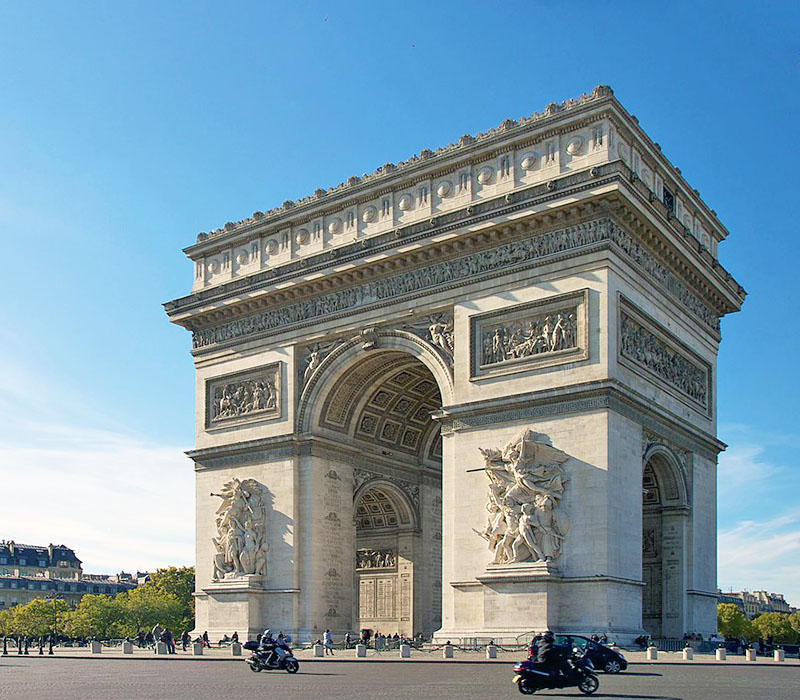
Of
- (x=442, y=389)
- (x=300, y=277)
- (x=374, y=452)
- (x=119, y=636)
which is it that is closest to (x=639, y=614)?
(x=442, y=389)

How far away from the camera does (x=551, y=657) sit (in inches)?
768

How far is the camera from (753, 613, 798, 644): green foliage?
11350cm

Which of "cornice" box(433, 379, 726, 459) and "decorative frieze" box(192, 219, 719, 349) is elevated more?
"decorative frieze" box(192, 219, 719, 349)

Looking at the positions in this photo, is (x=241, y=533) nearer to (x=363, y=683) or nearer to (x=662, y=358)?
(x=662, y=358)

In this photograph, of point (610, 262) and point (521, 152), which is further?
point (521, 152)

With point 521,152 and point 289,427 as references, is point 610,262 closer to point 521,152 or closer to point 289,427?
point 521,152

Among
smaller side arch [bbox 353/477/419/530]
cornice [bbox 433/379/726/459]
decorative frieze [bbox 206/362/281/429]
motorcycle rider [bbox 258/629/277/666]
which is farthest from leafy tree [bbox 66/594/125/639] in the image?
motorcycle rider [bbox 258/629/277/666]

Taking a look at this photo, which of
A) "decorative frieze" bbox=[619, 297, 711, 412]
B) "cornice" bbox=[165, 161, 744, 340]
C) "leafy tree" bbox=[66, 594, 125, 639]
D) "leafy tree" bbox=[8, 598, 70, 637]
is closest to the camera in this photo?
"cornice" bbox=[165, 161, 744, 340]

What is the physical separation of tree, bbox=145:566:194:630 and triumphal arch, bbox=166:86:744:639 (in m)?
53.2

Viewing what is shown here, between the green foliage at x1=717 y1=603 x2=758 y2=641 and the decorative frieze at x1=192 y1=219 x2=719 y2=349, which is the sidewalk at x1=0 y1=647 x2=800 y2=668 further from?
the green foliage at x1=717 y1=603 x2=758 y2=641

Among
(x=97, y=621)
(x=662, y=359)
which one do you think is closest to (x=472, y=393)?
(x=662, y=359)

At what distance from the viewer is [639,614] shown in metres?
30.8

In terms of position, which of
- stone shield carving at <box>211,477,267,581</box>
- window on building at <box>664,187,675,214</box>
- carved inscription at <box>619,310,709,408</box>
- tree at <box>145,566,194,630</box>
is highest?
window on building at <box>664,187,675,214</box>

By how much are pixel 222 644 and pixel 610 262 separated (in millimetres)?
18508
